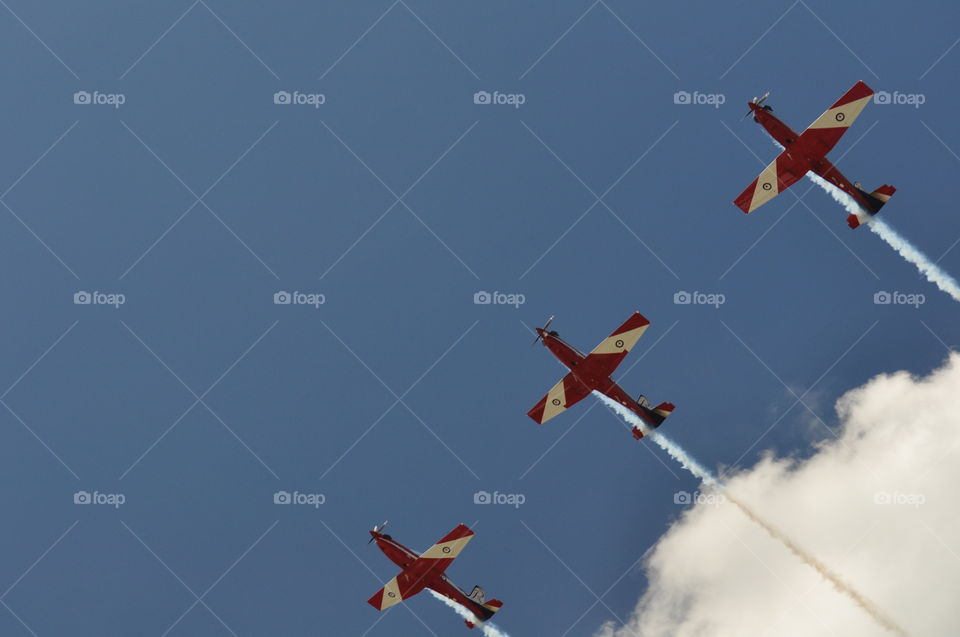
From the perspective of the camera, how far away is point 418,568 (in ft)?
260

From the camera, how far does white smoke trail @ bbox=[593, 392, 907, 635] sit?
82.8 metres

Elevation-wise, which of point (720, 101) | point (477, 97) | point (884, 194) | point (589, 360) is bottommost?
point (589, 360)

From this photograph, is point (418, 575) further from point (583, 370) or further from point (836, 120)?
point (836, 120)

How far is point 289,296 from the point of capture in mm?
90938

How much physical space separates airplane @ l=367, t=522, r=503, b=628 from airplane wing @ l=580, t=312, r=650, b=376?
1494 cm

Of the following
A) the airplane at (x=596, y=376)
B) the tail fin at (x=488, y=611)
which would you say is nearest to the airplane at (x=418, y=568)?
the tail fin at (x=488, y=611)

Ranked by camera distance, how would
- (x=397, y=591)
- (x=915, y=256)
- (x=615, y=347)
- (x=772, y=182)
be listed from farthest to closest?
1. (x=915, y=256)
2. (x=772, y=182)
3. (x=397, y=591)
4. (x=615, y=347)

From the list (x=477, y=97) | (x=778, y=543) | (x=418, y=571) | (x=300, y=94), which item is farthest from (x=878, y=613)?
(x=300, y=94)

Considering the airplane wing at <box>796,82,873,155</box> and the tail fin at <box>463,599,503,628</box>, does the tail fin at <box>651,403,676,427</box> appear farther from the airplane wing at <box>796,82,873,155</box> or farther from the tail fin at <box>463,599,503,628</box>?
the airplane wing at <box>796,82,873,155</box>

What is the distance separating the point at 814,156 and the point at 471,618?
141ft

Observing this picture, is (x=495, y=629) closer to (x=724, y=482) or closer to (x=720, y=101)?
(x=724, y=482)

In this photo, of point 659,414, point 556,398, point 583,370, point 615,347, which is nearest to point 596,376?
point 583,370

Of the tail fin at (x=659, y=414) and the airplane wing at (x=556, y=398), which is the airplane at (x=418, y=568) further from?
the tail fin at (x=659, y=414)

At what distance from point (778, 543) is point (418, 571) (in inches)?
1131
